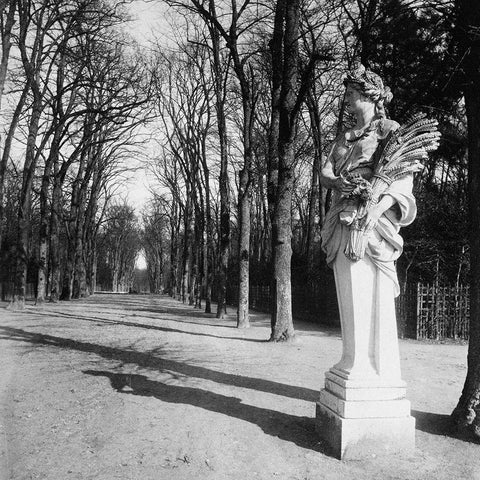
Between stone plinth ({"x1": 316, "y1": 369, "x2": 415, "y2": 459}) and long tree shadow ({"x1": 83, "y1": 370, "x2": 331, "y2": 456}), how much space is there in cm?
26

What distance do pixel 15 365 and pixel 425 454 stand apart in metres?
6.53

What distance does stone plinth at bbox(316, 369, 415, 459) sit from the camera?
4.29m

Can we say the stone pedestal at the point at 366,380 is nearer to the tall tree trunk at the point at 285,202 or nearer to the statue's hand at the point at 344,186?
the statue's hand at the point at 344,186

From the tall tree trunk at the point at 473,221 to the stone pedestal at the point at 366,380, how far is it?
856mm

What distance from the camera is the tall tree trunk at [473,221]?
489 cm

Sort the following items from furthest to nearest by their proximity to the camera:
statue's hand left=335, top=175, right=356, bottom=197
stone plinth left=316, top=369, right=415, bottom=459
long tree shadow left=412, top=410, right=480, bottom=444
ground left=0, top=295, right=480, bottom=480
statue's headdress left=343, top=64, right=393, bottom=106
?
long tree shadow left=412, top=410, right=480, bottom=444 → statue's headdress left=343, top=64, right=393, bottom=106 → statue's hand left=335, top=175, right=356, bottom=197 → stone plinth left=316, top=369, right=415, bottom=459 → ground left=0, top=295, right=480, bottom=480

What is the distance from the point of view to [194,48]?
21.6 metres

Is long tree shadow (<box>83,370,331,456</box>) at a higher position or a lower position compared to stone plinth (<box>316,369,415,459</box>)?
lower

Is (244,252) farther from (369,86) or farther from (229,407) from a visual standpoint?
(369,86)

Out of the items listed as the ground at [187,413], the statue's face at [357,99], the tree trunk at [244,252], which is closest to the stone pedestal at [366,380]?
the ground at [187,413]

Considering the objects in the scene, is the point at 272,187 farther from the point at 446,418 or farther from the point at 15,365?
the point at 446,418

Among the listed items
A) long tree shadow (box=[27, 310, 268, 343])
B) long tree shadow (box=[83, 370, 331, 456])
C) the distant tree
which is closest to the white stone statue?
long tree shadow (box=[83, 370, 331, 456])

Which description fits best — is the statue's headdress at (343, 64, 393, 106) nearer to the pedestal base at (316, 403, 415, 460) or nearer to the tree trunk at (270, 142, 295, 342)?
the pedestal base at (316, 403, 415, 460)

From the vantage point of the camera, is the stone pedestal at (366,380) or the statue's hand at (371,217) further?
the statue's hand at (371,217)
